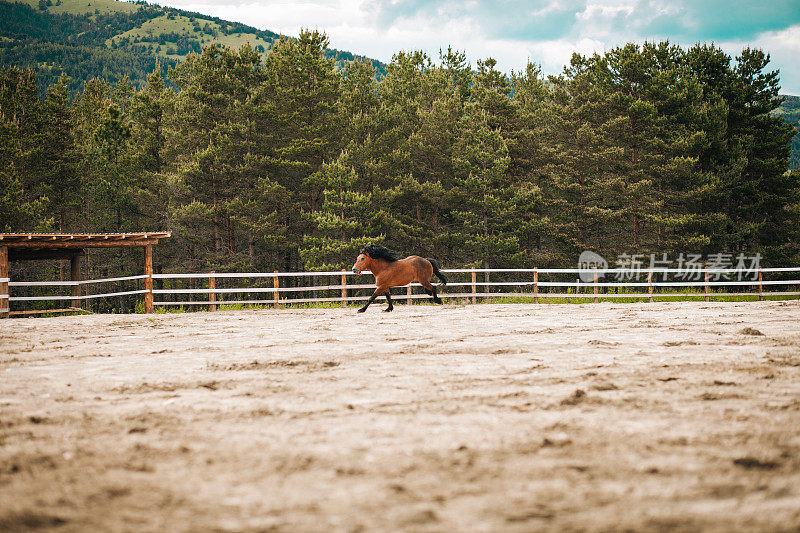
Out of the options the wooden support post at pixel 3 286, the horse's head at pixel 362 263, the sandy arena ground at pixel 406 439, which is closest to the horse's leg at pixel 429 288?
the horse's head at pixel 362 263

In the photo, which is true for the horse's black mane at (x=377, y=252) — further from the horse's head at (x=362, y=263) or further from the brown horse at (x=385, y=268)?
the horse's head at (x=362, y=263)

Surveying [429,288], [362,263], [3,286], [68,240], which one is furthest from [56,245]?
[429,288]

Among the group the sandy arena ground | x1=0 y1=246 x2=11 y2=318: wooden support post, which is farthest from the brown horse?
x1=0 y1=246 x2=11 y2=318: wooden support post

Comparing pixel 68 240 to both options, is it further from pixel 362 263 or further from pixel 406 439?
pixel 406 439

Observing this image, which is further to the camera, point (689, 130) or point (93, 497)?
point (689, 130)

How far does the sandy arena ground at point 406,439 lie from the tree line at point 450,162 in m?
17.9

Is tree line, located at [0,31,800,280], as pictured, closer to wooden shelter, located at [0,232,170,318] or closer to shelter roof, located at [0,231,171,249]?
wooden shelter, located at [0,232,170,318]

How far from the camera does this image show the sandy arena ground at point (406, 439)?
240cm

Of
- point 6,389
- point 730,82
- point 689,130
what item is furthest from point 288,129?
point 6,389

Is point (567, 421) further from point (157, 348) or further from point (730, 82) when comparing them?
point (730, 82)

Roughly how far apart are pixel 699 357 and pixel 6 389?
7.34 metres

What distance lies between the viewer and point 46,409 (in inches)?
173

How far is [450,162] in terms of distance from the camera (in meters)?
27.7

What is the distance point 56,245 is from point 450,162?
59.6 ft
